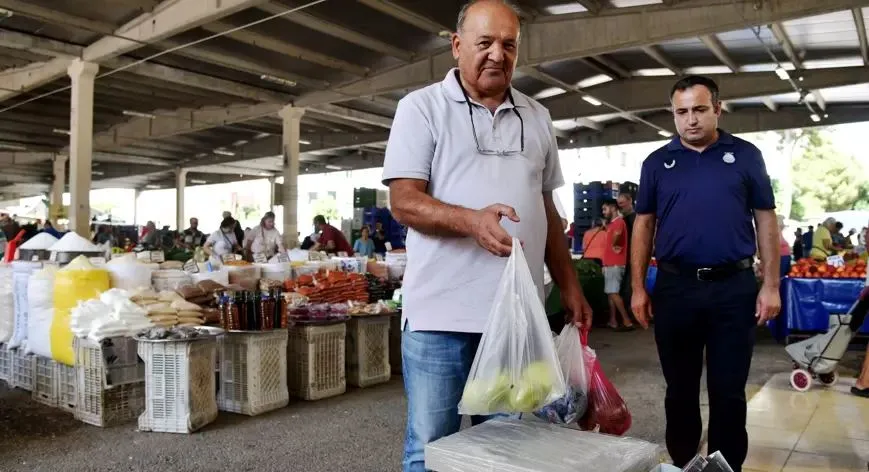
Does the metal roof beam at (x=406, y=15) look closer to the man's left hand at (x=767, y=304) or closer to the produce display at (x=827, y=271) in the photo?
the produce display at (x=827, y=271)

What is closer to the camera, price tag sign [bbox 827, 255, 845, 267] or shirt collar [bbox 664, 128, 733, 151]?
shirt collar [bbox 664, 128, 733, 151]

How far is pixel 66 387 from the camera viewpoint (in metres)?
5.00

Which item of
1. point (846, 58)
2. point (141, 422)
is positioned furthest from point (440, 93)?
point (846, 58)

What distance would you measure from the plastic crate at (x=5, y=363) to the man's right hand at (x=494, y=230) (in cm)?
587

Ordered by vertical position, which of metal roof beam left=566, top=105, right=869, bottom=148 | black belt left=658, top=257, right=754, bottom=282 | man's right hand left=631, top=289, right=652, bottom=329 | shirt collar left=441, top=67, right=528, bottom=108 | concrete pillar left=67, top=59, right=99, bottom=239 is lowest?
man's right hand left=631, top=289, right=652, bottom=329

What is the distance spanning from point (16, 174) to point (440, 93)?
110 feet

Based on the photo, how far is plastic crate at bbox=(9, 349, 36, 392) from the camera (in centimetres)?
552

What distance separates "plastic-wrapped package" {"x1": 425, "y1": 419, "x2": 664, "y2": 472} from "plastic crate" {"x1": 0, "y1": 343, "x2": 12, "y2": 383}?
5751 millimetres

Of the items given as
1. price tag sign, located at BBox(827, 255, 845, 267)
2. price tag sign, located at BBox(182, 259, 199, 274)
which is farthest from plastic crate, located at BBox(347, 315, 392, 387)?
price tag sign, located at BBox(827, 255, 845, 267)

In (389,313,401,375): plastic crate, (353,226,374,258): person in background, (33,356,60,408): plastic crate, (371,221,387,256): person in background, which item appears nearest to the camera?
(33,356,60,408): plastic crate

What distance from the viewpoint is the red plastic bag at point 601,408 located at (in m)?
2.01

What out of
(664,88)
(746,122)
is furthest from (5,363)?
(746,122)

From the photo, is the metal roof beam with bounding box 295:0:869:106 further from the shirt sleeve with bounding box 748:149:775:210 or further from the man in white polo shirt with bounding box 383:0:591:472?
the man in white polo shirt with bounding box 383:0:591:472

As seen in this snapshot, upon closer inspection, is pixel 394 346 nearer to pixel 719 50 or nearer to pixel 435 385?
pixel 435 385
